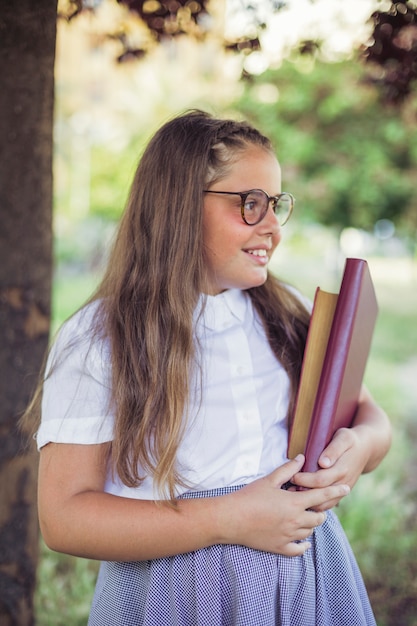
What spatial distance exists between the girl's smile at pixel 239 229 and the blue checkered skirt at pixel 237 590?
1.65ft

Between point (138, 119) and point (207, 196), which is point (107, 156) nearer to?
point (138, 119)

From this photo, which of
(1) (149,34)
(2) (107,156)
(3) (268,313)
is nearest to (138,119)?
(2) (107,156)

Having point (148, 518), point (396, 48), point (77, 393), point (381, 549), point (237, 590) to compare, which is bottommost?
point (381, 549)

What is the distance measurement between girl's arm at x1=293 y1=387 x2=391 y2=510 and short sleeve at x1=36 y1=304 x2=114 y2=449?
0.44 metres

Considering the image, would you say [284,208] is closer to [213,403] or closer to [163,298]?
[163,298]

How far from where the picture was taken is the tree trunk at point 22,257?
6.64ft

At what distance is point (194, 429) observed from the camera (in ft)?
5.05

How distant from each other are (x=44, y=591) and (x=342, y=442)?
2144mm

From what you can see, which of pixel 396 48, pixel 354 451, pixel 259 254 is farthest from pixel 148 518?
pixel 396 48

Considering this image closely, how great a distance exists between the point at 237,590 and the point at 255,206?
0.83 metres

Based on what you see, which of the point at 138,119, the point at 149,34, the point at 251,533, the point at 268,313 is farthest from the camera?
the point at 138,119

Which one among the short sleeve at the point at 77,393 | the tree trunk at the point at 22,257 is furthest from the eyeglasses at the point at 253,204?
the tree trunk at the point at 22,257

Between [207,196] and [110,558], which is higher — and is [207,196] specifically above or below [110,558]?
above

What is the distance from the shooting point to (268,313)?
1813mm
